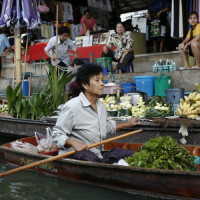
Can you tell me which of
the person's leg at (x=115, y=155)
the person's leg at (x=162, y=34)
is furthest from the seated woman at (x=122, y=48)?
the person's leg at (x=115, y=155)

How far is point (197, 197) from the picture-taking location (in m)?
3.65

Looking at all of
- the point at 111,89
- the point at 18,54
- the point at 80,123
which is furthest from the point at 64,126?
the point at 18,54

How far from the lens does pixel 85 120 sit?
409 cm

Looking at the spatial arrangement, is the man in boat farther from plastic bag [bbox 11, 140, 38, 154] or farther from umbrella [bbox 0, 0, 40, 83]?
umbrella [bbox 0, 0, 40, 83]

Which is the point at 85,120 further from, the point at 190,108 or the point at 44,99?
the point at 44,99

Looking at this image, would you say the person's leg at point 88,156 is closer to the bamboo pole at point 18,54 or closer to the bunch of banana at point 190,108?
the bunch of banana at point 190,108

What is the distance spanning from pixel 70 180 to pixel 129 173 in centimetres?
99

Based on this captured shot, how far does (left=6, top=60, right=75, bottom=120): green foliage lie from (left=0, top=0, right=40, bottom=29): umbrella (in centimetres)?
163

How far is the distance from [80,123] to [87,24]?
330 inches

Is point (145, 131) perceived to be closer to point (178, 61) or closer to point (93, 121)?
point (93, 121)

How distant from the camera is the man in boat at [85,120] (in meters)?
3.99

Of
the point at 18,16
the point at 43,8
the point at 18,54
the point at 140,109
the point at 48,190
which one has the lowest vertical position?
the point at 48,190

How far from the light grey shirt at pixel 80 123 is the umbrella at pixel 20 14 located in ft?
16.1

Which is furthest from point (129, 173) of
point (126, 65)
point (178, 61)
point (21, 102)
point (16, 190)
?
point (178, 61)
